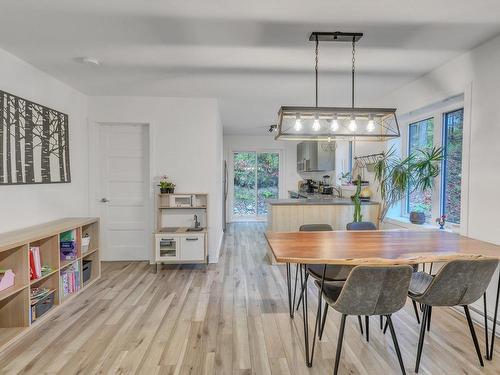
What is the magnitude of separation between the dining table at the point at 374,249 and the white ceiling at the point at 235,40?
1.68 metres

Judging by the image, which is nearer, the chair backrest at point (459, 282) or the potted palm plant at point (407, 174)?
the chair backrest at point (459, 282)

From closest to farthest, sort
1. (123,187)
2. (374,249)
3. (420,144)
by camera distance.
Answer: (374,249), (420,144), (123,187)

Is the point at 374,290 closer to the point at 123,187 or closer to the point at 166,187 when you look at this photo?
the point at 166,187

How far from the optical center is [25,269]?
243 centimetres

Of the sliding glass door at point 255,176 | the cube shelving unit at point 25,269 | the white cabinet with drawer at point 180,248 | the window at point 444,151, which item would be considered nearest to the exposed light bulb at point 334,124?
the window at point 444,151

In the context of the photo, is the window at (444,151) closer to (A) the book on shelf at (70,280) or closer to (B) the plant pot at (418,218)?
(B) the plant pot at (418,218)

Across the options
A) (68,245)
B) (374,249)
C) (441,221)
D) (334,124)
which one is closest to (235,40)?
(334,124)

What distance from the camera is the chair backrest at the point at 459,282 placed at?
179 cm

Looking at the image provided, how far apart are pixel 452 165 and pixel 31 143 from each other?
4.48 meters

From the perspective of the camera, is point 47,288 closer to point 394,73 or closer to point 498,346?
point 498,346

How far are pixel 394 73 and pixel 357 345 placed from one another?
2788 millimetres

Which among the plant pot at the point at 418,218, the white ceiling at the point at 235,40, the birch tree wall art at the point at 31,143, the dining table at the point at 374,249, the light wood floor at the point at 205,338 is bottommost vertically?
the light wood floor at the point at 205,338

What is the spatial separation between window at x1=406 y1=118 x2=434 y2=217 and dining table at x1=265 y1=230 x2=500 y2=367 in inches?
41.1

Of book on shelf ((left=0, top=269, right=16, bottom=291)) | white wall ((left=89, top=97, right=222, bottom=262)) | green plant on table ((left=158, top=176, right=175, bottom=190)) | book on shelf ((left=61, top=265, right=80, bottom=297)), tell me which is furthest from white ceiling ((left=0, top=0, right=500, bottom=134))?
book on shelf ((left=61, top=265, right=80, bottom=297))
